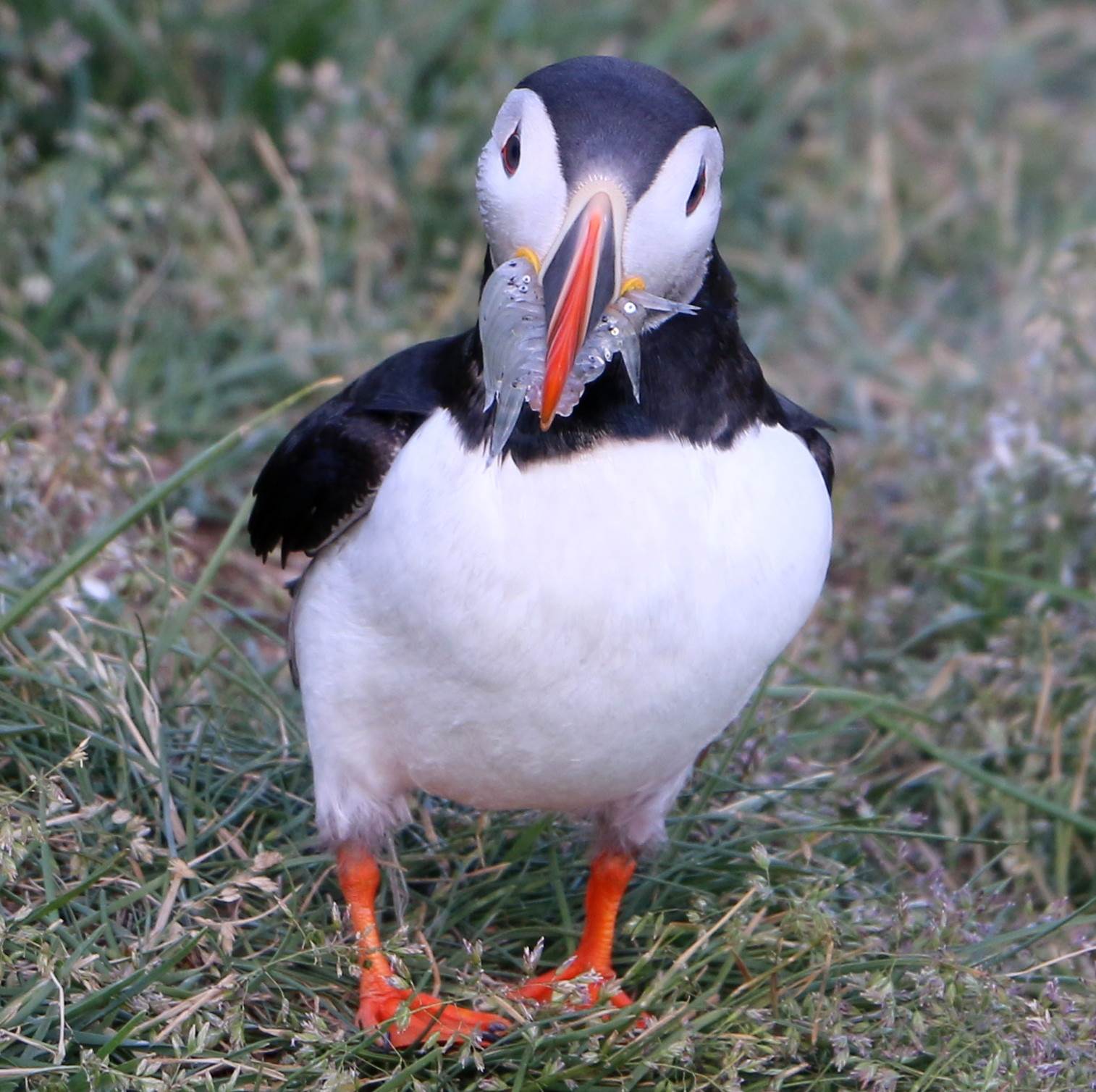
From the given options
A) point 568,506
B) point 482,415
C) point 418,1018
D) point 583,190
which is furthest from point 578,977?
point 583,190

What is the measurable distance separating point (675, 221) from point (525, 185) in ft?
0.78

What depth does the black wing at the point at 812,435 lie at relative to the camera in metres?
3.31

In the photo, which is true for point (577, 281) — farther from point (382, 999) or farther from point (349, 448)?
point (382, 999)

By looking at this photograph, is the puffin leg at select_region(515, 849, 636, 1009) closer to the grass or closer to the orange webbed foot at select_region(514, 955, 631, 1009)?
the orange webbed foot at select_region(514, 955, 631, 1009)

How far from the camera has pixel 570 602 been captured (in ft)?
9.05

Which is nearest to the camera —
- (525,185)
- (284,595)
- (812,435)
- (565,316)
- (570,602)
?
(565,316)

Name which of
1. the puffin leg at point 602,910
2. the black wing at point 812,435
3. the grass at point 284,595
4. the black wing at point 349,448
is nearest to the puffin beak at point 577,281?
the black wing at point 349,448

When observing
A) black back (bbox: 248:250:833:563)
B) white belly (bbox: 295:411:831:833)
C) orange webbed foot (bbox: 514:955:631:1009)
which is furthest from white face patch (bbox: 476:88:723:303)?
orange webbed foot (bbox: 514:955:631:1009)

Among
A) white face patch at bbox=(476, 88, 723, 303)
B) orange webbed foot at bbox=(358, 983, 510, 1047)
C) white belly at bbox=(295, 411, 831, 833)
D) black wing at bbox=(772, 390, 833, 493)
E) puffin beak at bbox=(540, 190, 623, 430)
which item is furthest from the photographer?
black wing at bbox=(772, 390, 833, 493)

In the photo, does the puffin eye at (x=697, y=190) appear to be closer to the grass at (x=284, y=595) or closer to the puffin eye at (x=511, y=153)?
the puffin eye at (x=511, y=153)

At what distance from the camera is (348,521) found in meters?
3.12

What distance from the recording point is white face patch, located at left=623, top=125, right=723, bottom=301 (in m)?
2.63

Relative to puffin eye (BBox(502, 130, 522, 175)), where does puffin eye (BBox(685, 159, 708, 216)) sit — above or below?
below

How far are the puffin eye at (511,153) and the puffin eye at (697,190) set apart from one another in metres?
0.27
